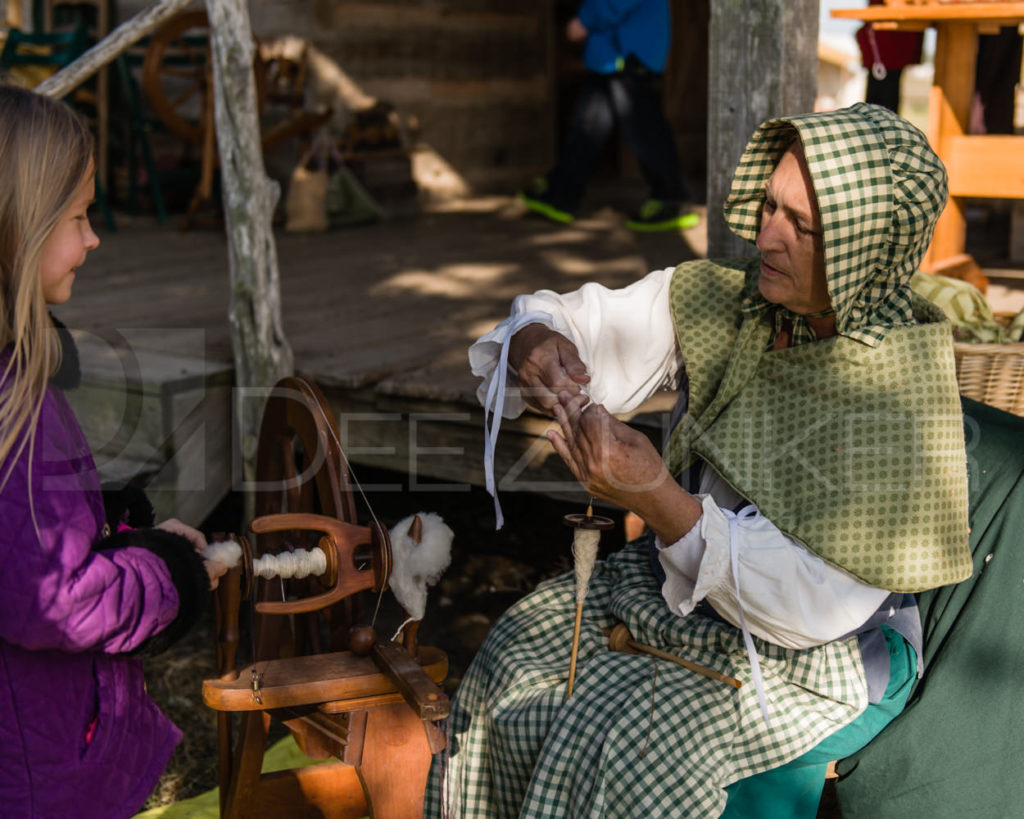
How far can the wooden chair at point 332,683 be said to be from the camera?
76.9 inches

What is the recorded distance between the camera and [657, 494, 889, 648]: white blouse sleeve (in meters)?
1.84

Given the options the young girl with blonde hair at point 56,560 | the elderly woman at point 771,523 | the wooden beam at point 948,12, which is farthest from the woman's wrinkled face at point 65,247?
the wooden beam at point 948,12

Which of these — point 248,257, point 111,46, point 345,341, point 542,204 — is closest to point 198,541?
point 248,257

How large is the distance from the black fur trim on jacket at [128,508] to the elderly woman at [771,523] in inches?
25.7

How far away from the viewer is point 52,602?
1565 mm

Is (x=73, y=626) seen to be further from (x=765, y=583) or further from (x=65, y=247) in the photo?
(x=765, y=583)

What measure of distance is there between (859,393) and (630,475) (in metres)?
0.45

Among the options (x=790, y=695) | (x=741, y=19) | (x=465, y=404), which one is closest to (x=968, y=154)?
(x=741, y=19)

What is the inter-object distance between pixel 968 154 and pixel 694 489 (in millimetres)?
1981

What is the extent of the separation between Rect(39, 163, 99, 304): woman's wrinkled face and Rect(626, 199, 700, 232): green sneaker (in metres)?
4.91

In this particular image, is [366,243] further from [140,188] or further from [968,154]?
[968,154]

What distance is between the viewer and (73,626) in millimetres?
1589

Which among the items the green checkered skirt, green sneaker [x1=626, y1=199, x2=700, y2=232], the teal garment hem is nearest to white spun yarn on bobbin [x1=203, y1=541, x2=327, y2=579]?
the green checkered skirt

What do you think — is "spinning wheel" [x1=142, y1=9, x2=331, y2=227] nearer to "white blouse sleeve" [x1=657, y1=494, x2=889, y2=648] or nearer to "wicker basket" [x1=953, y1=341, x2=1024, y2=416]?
"wicker basket" [x1=953, y1=341, x2=1024, y2=416]
